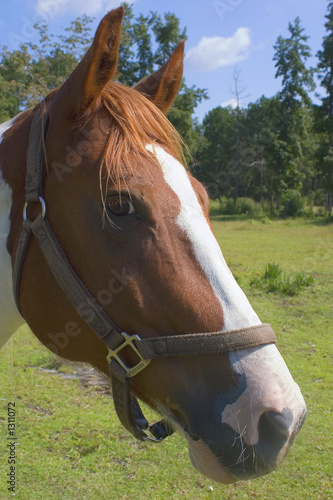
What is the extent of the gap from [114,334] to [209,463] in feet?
1.77

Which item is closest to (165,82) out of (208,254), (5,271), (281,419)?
(208,254)

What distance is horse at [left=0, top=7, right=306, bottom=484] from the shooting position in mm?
1317

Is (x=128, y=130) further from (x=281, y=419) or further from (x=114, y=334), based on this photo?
(x=281, y=419)

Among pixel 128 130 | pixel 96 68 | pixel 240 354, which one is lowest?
pixel 240 354

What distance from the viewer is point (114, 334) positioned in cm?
144

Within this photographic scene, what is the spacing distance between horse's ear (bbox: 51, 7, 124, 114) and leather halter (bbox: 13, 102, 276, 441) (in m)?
0.18

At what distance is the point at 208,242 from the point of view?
1.44 metres

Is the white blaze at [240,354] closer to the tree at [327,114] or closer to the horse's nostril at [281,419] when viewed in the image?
the horse's nostril at [281,419]

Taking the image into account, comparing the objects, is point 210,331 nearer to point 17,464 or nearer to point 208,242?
point 208,242

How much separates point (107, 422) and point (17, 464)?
0.84 metres

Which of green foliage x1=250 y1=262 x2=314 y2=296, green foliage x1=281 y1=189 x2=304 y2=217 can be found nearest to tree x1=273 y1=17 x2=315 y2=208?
green foliage x1=281 y1=189 x2=304 y2=217

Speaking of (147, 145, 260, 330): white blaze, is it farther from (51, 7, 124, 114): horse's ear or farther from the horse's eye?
(51, 7, 124, 114): horse's ear

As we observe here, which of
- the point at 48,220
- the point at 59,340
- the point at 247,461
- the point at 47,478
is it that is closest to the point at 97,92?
the point at 48,220

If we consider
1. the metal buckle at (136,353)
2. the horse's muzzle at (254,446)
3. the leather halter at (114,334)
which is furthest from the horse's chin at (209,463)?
the metal buckle at (136,353)
